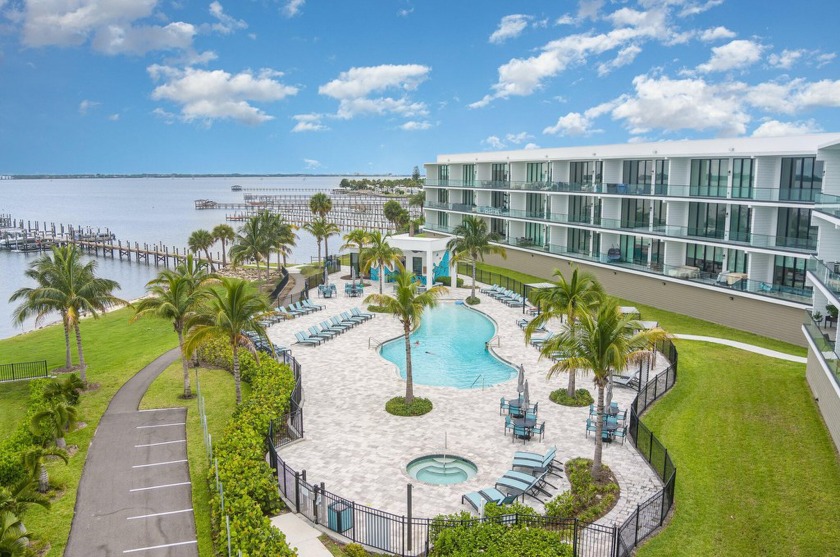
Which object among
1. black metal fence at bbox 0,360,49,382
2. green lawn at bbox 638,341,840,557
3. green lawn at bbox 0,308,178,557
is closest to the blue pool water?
green lawn at bbox 638,341,840,557

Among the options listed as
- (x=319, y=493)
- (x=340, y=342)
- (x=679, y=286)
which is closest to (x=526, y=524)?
(x=319, y=493)

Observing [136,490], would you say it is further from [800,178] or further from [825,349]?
[800,178]

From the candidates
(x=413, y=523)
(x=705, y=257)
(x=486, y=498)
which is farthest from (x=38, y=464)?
(x=705, y=257)

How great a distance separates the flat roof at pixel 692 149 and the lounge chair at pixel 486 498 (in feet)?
64.0

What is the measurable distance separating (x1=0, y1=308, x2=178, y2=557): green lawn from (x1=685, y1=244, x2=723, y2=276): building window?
3282cm

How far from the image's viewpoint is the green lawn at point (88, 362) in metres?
17.0

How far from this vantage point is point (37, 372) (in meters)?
29.7

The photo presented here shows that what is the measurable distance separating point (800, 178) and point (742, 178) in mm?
3077

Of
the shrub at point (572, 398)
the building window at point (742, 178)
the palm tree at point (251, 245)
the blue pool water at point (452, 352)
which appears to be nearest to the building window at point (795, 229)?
the building window at point (742, 178)

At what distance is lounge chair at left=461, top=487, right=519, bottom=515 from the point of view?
16.5 m

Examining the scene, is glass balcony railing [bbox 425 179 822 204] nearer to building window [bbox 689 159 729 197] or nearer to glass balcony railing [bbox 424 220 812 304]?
building window [bbox 689 159 729 197]

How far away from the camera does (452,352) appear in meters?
33.4

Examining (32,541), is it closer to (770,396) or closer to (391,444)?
(391,444)

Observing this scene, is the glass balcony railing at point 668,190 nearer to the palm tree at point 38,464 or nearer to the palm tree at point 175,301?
the palm tree at point 175,301
